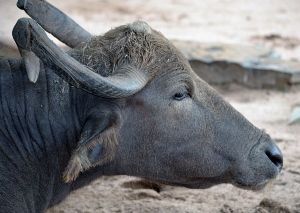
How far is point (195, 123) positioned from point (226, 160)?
0.43 meters

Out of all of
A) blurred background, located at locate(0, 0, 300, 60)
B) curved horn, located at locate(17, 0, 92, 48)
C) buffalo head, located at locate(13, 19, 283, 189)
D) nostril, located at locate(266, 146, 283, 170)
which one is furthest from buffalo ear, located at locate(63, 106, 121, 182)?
blurred background, located at locate(0, 0, 300, 60)

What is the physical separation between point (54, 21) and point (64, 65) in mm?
1570

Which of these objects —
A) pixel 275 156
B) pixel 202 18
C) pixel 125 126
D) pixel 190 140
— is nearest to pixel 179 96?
pixel 190 140

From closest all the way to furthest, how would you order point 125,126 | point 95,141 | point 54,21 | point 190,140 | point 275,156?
point 95,141
point 125,126
point 190,140
point 275,156
point 54,21

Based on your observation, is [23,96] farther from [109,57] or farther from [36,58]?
[109,57]

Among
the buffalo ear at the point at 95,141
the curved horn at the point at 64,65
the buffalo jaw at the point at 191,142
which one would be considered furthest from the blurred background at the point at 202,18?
the curved horn at the point at 64,65

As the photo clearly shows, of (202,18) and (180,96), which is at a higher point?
(202,18)

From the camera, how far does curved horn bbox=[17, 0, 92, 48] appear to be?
5727 millimetres

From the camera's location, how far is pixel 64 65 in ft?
14.5

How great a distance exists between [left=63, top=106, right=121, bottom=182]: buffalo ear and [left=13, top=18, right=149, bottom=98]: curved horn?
0.97 feet

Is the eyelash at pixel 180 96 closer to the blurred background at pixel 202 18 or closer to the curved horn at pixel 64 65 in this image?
the curved horn at pixel 64 65

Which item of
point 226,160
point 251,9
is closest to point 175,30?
point 251,9

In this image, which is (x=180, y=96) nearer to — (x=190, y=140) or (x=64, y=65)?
(x=190, y=140)

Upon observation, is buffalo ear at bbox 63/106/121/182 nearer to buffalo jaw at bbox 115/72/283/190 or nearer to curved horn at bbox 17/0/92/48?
buffalo jaw at bbox 115/72/283/190
